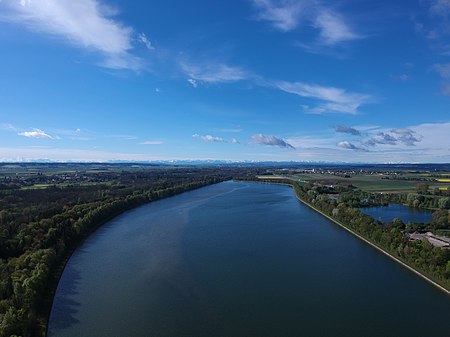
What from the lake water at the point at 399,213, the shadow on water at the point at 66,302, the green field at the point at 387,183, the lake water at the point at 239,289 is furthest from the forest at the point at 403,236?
the green field at the point at 387,183

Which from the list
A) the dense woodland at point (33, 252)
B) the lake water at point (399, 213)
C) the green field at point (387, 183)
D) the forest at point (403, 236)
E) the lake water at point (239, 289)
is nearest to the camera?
the dense woodland at point (33, 252)

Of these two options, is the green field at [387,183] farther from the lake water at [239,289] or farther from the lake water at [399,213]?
the lake water at [239,289]

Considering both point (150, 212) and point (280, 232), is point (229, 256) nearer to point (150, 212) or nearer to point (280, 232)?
point (280, 232)

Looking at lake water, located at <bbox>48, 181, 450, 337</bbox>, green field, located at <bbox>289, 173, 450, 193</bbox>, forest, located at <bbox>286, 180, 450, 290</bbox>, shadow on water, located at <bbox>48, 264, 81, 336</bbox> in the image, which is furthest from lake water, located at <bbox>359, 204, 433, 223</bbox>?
shadow on water, located at <bbox>48, 264, 81, 336</bbox>

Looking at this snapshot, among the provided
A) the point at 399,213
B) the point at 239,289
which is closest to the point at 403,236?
the point at 239,289

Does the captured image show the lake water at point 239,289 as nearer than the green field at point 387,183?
Yes

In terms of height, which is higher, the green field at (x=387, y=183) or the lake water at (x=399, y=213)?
the green field at (x=387, y=183)
